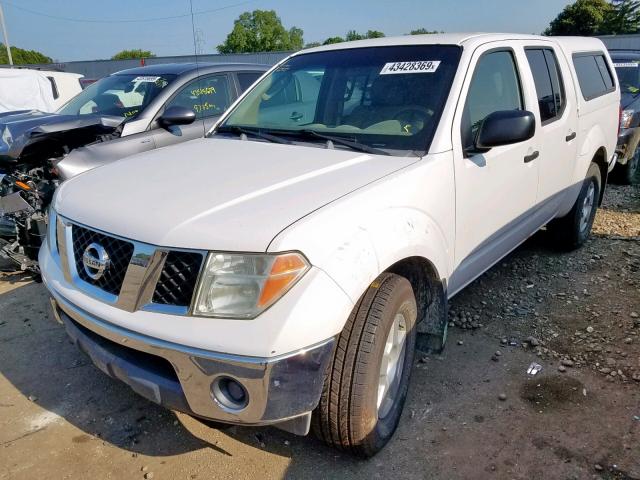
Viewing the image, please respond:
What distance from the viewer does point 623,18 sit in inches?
1523

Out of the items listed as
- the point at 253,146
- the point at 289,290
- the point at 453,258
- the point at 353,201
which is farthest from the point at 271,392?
the point at 253,146

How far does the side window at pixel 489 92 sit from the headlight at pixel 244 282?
1.46 m

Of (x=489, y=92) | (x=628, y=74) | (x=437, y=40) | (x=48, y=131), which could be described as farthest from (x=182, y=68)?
(x=628, y=74)

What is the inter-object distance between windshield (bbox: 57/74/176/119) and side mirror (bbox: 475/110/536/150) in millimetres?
3661

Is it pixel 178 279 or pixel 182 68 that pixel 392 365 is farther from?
pixel 182 68

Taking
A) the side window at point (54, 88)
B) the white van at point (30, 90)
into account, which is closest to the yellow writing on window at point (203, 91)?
the white van at point (30, 90)

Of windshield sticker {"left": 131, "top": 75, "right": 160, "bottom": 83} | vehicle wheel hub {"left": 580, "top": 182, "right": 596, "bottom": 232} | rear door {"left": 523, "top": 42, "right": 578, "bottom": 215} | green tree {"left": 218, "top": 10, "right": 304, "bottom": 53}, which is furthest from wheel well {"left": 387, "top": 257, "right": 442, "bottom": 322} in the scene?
green tree {"left": 218, "top": 10, "right": 304, "bottom": 53}

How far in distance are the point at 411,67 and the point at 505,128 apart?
0.68m

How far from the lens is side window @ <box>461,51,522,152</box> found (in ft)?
9.72

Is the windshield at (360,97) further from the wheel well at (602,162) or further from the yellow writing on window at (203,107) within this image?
the wheel well at (602,162)

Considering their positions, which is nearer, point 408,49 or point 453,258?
point 453,258

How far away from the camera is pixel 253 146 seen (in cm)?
309

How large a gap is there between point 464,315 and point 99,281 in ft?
8.43

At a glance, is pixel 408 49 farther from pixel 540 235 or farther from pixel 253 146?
pixel 540 235
